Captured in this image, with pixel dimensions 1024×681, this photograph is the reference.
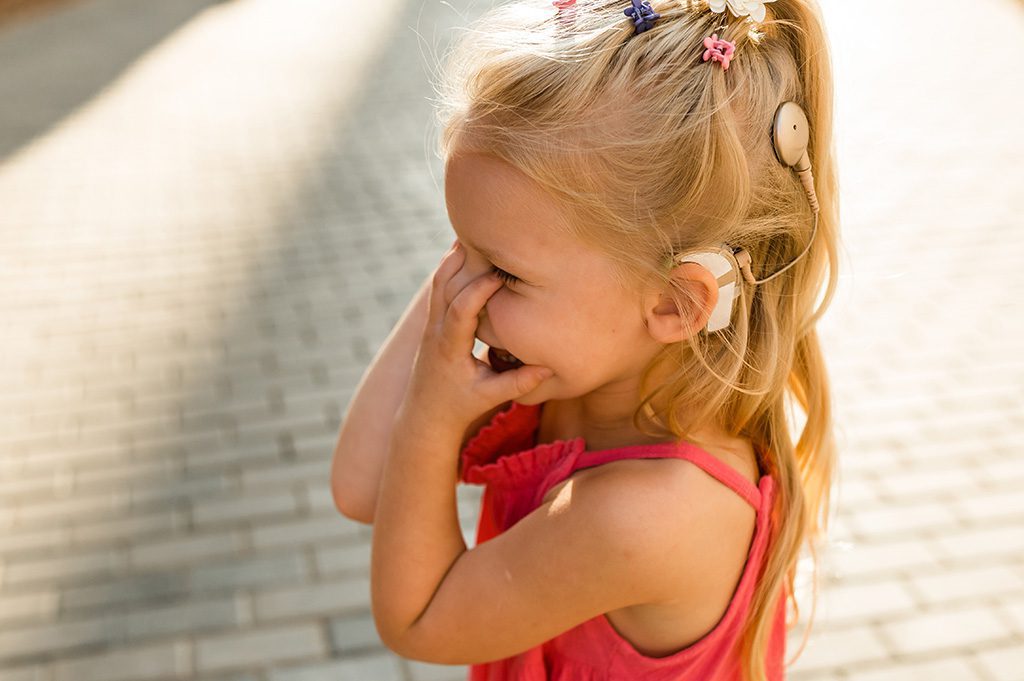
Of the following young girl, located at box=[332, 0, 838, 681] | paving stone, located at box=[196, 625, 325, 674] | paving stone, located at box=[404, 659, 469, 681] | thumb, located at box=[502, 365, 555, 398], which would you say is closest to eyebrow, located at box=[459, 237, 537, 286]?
young girl, located at box=[332, 0, 838, 681]

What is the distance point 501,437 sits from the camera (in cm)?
179

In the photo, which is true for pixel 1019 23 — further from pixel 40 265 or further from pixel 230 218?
pixel 40 265

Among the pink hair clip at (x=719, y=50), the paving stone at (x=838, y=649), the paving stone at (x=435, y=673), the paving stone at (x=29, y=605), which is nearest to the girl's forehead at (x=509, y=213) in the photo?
the pink hair clip at (x=719, y=50)

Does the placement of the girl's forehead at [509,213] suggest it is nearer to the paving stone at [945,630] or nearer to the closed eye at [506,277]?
the closed eye at [506,277]

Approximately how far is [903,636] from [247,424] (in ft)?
6.94

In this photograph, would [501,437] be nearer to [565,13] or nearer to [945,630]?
[565,13]

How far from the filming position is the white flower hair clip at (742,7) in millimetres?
1354

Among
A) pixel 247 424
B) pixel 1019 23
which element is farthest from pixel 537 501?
pixel 1019 23

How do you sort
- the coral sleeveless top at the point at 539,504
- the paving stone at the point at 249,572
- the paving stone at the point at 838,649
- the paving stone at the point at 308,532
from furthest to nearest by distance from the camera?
the paving stone at the point at 308,532
the paving stone at the point at 249,572
the paving stone at the point at 838,649
the coral sleeveless top at the point at 539,504

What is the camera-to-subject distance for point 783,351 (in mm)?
1574

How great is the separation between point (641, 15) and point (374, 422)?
2.57ft

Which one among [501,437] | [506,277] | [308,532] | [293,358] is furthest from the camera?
[293,358]

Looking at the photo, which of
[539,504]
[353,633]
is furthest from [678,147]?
[353,633]

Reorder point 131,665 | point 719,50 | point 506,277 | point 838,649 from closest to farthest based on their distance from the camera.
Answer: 1. point 719,50
2. point 506,277
3. point 131,665
4. point 838,649
